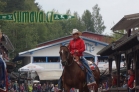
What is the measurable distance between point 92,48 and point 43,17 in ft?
92.2

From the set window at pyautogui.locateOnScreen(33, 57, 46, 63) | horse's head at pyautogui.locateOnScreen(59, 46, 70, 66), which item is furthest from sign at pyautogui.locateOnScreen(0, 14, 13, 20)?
window at pyautogui.locateOnScreen(33, 57, 46, 63)

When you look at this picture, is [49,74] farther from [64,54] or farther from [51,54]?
[64,54]

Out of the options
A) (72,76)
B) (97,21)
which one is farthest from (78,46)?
(97,21)

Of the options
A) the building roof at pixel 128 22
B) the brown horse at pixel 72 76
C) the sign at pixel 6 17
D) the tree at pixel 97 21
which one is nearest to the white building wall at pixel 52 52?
the sign at pixel 6 17

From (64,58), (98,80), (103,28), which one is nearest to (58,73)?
(98,80)

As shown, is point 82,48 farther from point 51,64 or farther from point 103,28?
point 103,28

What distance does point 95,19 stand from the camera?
14700cm

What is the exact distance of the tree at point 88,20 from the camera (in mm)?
147550

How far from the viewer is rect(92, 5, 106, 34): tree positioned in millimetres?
143750

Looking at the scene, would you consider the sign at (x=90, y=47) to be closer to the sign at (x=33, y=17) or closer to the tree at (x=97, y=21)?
the sign at (x=33, y=17)

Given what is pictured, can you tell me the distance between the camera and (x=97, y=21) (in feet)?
479

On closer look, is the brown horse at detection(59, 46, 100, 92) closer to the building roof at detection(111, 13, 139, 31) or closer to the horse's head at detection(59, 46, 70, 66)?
the horse's head at detection(59, 46, 70, 66)

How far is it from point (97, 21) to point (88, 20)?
3.24 meters

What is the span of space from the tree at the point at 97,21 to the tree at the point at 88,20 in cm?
A: 103
